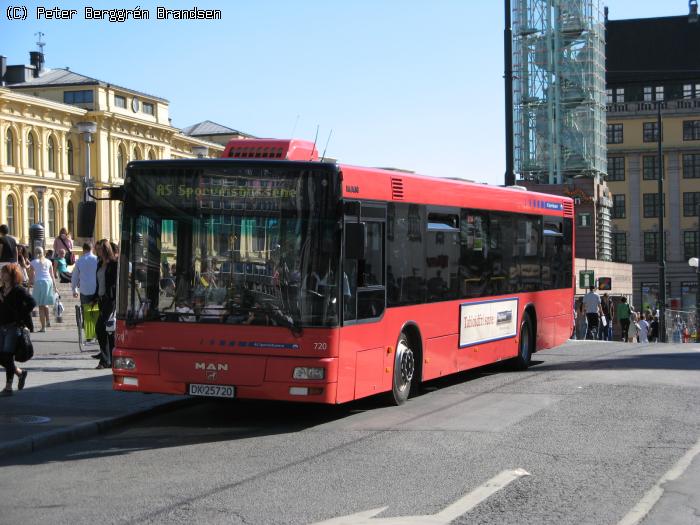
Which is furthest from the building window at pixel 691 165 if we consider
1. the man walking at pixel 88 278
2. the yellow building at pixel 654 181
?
the man walking at pixel 88 278

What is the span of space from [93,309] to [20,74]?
8145cm

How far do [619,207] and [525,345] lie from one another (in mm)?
100449

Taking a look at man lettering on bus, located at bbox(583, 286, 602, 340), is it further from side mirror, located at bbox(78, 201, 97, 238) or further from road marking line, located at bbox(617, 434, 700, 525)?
road marking line, located at bbox(617, 434, 700, 525)

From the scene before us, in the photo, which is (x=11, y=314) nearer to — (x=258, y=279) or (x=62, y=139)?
(x=258, y=279)

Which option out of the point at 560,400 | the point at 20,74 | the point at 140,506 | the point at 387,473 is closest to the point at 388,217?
the point at 560,400

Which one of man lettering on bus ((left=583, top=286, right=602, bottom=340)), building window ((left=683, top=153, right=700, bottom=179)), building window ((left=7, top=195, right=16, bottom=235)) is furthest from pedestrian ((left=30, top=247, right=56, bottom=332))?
building window ((left=683, top=153, right=700, bottom=179))

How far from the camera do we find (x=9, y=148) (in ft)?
276

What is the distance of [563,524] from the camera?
7336 millimetres

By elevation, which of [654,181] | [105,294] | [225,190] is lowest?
[105,294]

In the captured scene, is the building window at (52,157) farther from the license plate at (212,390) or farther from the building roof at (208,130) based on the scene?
the license plate at (212,390)

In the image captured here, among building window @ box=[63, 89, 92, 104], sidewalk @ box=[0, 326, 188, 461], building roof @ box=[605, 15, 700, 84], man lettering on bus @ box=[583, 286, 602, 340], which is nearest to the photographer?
sidewalk @ box=[0, 326, 188, 461]

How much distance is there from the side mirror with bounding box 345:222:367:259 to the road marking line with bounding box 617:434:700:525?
147 inches

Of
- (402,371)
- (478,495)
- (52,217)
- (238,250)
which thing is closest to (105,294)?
(402,371)

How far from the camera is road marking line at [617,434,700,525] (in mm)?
7500
